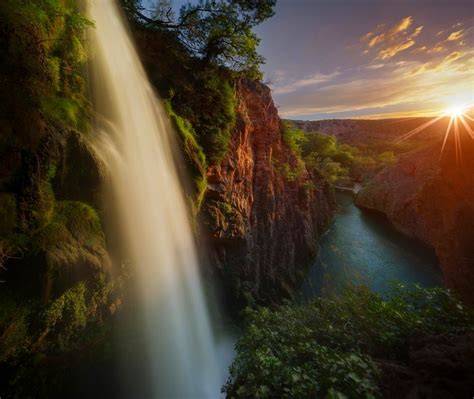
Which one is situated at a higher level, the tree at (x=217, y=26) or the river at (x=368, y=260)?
the tree at (x=217, y=26)

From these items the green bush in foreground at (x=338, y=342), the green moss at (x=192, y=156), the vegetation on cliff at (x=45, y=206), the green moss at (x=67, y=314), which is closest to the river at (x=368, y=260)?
the green bush in foreground at (x=338, y=342)

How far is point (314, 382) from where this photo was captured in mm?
3264

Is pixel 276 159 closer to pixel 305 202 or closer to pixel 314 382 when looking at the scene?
pixel 305 202

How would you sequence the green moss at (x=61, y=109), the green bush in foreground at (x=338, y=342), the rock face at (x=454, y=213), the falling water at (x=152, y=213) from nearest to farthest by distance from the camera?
1. the green bush in foreground at (x=338, y=342)
2. the green moss at (x=61, y=109)
3. the falling water at (x=152, y=213)
4. the rock face at (x=454, y=213)

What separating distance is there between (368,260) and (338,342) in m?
15.4

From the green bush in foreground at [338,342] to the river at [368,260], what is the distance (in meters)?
7.91

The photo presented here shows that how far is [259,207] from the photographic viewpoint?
1323 centimetres

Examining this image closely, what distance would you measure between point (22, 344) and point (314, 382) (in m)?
5.27

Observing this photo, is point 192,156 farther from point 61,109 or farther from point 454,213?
point 454,213

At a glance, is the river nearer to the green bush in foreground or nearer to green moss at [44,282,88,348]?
the green bush in foreground

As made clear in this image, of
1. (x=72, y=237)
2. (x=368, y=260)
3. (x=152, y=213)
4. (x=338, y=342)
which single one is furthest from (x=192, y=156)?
(x=368, y=260)

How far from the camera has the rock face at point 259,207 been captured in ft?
32.9

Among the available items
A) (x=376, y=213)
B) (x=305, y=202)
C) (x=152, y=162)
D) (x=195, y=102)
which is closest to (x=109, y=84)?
(x=152, y=162)

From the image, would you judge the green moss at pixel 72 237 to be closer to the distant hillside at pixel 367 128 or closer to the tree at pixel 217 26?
the tree at pixel 217 26
